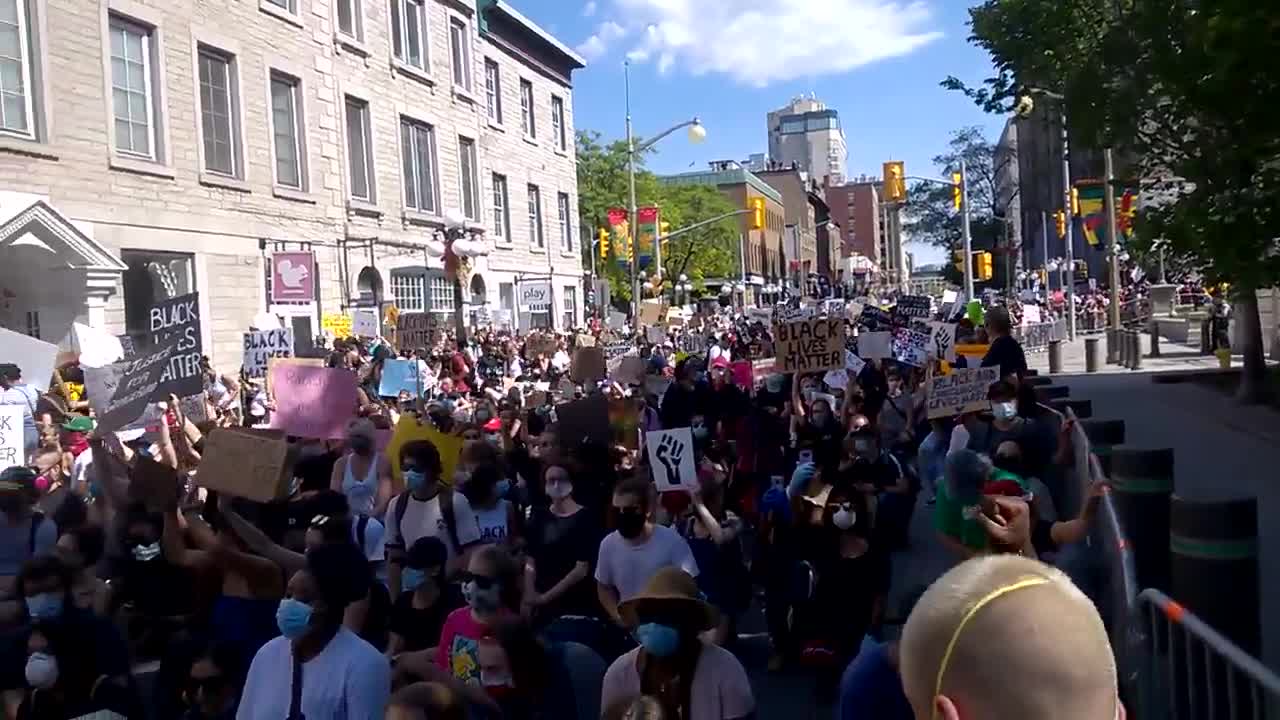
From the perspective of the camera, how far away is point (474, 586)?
4.72 metres

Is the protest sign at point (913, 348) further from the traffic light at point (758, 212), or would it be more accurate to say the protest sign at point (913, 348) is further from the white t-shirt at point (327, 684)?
the traffic light at point (758, 212)

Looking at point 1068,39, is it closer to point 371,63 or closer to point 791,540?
point 791,540

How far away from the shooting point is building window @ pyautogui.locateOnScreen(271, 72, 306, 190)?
24.9 meters

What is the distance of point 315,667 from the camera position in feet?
13.9

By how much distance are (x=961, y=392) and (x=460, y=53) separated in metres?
26.7

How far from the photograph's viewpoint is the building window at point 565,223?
140 feet

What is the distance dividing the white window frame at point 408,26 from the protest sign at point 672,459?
2428 centimetres

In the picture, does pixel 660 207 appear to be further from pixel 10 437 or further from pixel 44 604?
pixel 44 604

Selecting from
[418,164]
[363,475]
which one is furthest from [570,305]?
[363,475]

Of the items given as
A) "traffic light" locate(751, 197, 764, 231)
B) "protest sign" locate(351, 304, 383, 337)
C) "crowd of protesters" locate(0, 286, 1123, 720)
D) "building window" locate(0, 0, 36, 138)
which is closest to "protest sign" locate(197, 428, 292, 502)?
"crowd of protesters" locate(0, 286, 1123, 720)

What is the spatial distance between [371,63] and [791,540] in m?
24.1

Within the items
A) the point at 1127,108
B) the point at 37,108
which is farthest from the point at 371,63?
the point at 1127,108

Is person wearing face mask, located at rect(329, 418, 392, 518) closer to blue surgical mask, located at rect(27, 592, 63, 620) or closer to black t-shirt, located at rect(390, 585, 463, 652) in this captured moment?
black t-shirt, located at rect(390, 585, 463, 652)

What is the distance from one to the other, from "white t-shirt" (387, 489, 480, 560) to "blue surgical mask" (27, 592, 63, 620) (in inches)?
65.1
